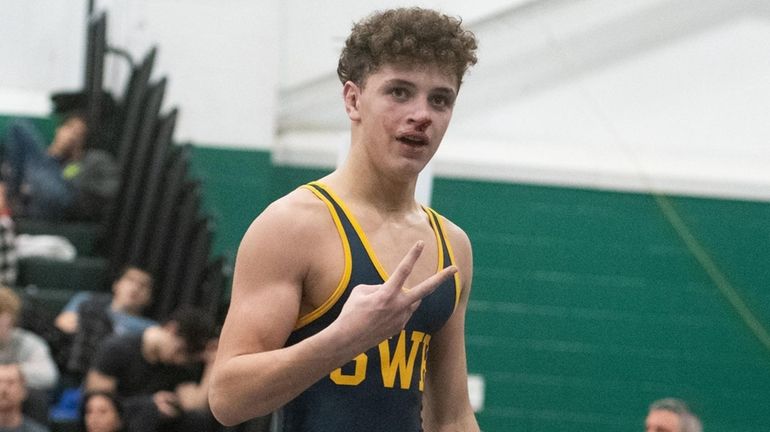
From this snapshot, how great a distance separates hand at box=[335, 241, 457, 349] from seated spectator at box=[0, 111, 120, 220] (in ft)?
21.5

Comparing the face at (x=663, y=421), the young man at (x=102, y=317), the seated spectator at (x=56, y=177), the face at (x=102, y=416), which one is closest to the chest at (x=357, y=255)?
the face at (x=663, y=421)

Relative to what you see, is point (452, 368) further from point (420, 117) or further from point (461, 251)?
point (420, 117)

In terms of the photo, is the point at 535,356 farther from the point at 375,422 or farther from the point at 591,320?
the point at 375,422

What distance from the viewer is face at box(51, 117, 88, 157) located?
29.2 ft

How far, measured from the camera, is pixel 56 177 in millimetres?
8719

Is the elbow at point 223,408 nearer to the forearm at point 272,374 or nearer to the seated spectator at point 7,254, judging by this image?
the forearm at point 272,374

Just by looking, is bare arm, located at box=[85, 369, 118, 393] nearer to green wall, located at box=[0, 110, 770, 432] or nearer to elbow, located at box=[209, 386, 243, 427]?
green wall, located at box=[0, 110, 770, 432]

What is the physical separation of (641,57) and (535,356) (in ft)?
5.80

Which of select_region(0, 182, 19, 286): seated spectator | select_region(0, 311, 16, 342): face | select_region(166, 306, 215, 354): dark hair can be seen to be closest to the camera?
select_region(166, 306, 215, 354): dark hair

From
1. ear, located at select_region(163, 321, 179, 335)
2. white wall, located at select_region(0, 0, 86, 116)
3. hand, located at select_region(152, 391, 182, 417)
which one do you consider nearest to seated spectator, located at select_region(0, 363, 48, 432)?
hand, located at select_region(152, 391, 182, 417)

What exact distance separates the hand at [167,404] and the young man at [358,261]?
3.89 m

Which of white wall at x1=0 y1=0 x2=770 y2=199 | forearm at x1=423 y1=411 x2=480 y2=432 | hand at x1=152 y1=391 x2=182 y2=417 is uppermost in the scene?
white wall at x1=0 y1=0 x2=770 y2=199

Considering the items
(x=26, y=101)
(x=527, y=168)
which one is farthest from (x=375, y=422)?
(x=26, y=101)

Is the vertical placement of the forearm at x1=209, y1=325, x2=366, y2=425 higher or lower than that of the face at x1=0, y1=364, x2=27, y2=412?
higher
